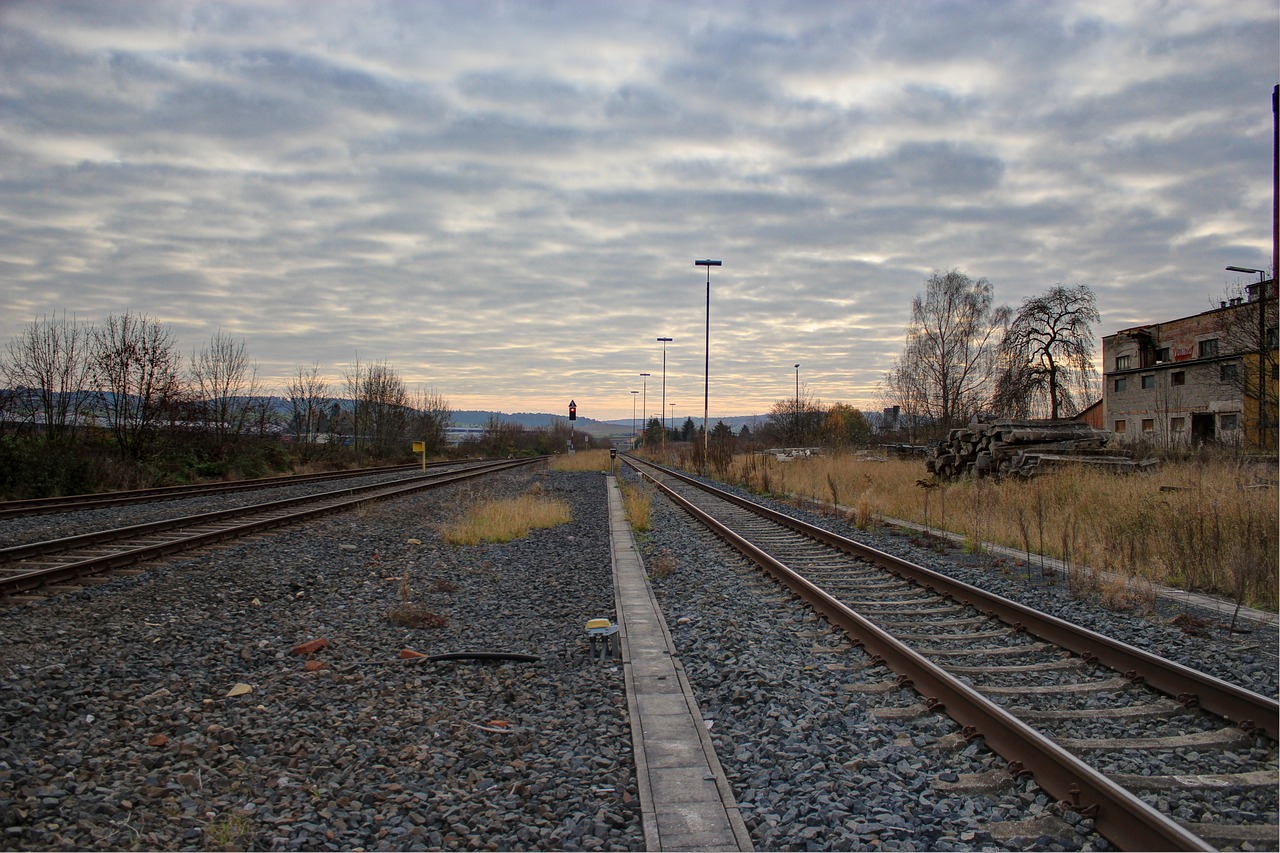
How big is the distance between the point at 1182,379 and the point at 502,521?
4192 centimetres

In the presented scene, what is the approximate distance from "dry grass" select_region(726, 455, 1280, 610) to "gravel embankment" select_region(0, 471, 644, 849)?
6.01m

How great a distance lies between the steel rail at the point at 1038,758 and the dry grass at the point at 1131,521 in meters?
3.51

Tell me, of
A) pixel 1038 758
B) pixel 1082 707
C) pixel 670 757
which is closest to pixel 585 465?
pixel 1082 707

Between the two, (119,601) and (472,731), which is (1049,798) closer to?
(472,731)

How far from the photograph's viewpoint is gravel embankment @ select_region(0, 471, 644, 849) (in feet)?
11.9

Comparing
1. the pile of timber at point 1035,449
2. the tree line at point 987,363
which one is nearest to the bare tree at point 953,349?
the tree line at point 987,363

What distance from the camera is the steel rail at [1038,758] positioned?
3109mm

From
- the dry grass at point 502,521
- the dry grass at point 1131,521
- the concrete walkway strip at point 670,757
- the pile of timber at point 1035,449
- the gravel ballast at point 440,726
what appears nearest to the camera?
the concrete walkway strip at point 670,757

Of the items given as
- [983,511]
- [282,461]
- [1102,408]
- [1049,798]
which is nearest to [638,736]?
[1049,798]

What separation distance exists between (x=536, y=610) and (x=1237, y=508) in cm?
927

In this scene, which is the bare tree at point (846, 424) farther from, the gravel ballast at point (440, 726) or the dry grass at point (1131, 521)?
the gravel ballast at point (440, 726)

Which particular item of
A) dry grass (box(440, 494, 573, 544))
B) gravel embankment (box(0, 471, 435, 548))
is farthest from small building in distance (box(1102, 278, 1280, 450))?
gravel embankment (box(0, 471, 435, 548))

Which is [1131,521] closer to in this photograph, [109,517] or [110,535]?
[110,535]

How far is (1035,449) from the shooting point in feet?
57.1
